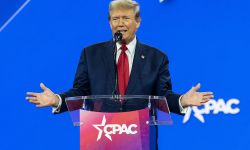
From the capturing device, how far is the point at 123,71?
7.66 feet

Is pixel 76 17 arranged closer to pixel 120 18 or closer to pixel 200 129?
pixel 200 129

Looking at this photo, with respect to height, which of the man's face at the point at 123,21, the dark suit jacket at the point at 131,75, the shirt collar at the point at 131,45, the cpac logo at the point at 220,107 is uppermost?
the man's face at the point at 123,21

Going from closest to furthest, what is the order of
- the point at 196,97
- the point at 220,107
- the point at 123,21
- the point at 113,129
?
1. the point at 113,129
2. the point at 196,97
3. the point at 123,21
4. the point at 220,107

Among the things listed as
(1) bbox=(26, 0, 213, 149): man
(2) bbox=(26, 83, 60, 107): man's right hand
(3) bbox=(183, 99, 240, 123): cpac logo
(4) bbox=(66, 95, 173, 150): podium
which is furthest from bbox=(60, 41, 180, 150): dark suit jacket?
(3) bbox=(183, 99, 240, 123): cpac logo

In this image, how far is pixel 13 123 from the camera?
147 inches

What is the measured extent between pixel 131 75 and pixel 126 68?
4 centimetres

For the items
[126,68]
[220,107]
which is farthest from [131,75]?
[220,107]

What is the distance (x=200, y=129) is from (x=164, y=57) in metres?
1.11

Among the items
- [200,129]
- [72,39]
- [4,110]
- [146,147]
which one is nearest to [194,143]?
[200,129]

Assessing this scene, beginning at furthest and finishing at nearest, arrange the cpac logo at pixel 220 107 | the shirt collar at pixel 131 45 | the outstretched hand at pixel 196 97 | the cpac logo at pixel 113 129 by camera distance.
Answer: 1. the cpac logo at pixel 220 107
2. the shirt collar at pixel 131 45
3. the outstretched hand at pixel 196 97
4. the cpac logo at pixel 113 129

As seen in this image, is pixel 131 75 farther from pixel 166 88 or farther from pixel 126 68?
pixel 166 88

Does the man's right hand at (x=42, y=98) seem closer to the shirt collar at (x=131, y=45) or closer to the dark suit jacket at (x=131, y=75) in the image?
the dark suit jacket at (x=131, y=75)

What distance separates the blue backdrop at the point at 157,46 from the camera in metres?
3.36

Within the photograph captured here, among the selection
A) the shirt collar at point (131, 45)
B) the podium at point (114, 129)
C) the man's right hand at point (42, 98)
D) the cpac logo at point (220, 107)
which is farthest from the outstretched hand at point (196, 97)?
the cpac logo at point (220, 107)
